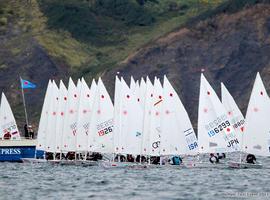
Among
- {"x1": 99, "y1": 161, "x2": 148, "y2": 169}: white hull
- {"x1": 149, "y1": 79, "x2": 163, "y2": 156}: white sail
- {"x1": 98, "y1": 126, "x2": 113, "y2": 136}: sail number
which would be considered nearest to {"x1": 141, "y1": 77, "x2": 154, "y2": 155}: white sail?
{"x1": 149, "y1": 79, "x2": 163, "y2": 156}: white sail

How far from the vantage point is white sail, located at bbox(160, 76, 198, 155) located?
230ft

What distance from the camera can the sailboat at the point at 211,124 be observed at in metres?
71.1

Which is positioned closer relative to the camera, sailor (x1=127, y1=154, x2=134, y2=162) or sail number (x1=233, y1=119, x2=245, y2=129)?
sail number (x1=233, y1=119, x2=245, y2=129)

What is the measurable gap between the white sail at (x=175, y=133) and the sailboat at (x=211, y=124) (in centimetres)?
107

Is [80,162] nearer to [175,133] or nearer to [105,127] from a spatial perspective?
[105,127]

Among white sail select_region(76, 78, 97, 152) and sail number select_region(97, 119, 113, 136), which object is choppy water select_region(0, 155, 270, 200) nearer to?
sail number select_region(97, 119, 113, 136)

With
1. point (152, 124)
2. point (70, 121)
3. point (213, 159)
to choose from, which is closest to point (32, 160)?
point (70, 121)

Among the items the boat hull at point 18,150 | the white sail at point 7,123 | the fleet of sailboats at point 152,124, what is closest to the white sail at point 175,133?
the fleet of sailboats at point 152,124

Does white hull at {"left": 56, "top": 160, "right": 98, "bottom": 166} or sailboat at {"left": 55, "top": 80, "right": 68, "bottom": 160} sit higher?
sailboat at {"left": 55, "top": 80, "right": 68, "bottom": 160}

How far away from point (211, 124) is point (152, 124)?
383 cm

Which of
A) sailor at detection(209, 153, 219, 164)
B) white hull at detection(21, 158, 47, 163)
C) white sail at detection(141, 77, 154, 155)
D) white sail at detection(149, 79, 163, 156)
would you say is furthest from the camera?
white hull at detection(21, 158, 47, 163)

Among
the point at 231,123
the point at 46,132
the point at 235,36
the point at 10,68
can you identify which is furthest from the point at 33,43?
the point at 231,123

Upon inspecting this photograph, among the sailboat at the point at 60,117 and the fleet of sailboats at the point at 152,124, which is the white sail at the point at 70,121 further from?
the sailboat at the point at 60,117

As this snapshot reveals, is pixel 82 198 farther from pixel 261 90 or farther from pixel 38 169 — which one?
pixel 38 169
